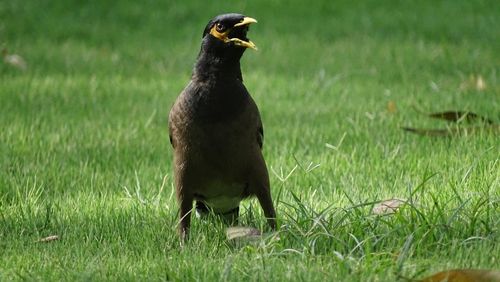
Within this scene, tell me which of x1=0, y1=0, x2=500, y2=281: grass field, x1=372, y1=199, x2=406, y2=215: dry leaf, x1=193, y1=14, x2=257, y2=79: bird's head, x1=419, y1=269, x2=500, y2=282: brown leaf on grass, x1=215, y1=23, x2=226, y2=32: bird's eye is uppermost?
x1=215, y1=23, x2=226, y2=32: bird's eye

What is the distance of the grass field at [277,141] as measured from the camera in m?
4.37

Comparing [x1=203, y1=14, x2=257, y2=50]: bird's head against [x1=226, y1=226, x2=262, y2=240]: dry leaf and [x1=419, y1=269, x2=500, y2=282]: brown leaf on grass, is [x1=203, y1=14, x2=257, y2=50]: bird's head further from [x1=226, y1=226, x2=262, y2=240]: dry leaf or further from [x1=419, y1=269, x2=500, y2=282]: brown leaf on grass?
[x1=419, y1=269, x2=500, y2=282]: brown leaf on grass

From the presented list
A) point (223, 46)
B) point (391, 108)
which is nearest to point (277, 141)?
point (391, 108)

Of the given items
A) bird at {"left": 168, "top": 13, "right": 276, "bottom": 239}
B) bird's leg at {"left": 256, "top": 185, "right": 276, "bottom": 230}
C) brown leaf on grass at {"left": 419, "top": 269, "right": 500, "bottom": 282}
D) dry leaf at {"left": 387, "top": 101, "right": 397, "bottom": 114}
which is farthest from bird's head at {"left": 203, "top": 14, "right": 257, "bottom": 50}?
dry leaf at {"left": 387, "top": 101, "right": 397, "bottom": 114}

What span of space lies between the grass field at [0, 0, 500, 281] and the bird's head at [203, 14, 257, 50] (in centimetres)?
77

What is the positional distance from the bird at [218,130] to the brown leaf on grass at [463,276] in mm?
1170

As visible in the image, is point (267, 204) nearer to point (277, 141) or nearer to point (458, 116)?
→ point (277, 141)

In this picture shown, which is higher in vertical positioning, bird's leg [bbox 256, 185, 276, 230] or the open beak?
the open beak

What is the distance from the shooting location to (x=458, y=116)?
23.3 feet

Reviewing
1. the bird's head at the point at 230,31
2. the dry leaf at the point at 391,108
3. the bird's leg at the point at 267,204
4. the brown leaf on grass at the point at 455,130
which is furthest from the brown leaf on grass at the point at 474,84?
the bird's head at the point at 230,31

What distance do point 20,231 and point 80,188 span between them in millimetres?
1059

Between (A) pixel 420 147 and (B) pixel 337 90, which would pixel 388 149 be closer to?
(A) pixel 420 147

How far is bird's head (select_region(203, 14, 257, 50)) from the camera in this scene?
481 centimetres

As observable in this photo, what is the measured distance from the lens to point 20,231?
5074 mm
